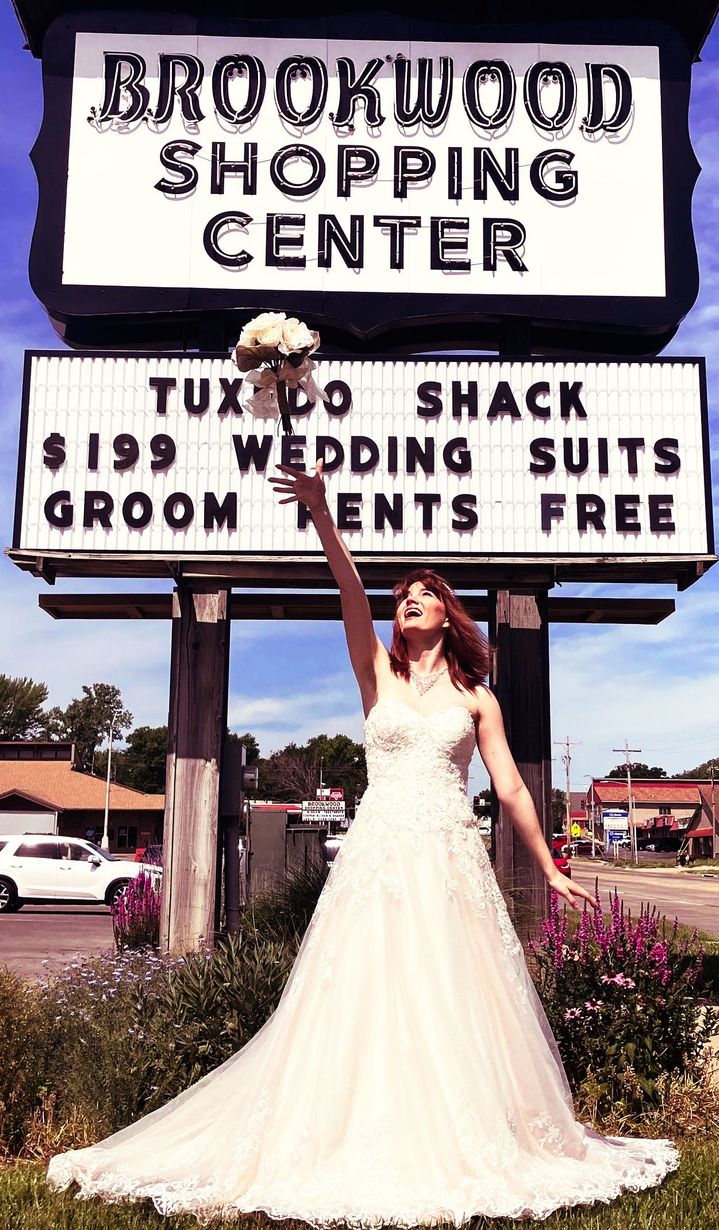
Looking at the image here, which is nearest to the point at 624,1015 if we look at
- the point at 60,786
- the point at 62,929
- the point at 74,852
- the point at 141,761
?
the point at 62,929

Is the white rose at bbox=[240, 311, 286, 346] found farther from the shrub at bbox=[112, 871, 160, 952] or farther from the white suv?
the white suv

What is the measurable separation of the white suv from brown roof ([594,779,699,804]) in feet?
307

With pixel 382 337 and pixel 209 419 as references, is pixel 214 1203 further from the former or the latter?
pixel 382 337

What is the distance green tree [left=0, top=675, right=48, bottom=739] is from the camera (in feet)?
320

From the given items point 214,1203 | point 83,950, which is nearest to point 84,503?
point 214,1203

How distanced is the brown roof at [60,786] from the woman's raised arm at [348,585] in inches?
2066

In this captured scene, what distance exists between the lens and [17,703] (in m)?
98.1

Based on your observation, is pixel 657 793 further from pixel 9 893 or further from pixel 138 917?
pixel 138 917

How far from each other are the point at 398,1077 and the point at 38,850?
22555 mm

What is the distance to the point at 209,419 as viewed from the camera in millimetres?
9188

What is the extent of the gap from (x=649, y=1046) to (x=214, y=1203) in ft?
9.45

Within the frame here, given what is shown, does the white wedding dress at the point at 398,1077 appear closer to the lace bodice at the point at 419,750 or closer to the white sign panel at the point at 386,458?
the lace bodice at the point at 419,750

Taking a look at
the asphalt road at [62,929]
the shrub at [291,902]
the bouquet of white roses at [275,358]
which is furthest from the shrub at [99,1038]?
the bouquet of white roses at [275,358]

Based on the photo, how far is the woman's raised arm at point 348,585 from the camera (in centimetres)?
434
